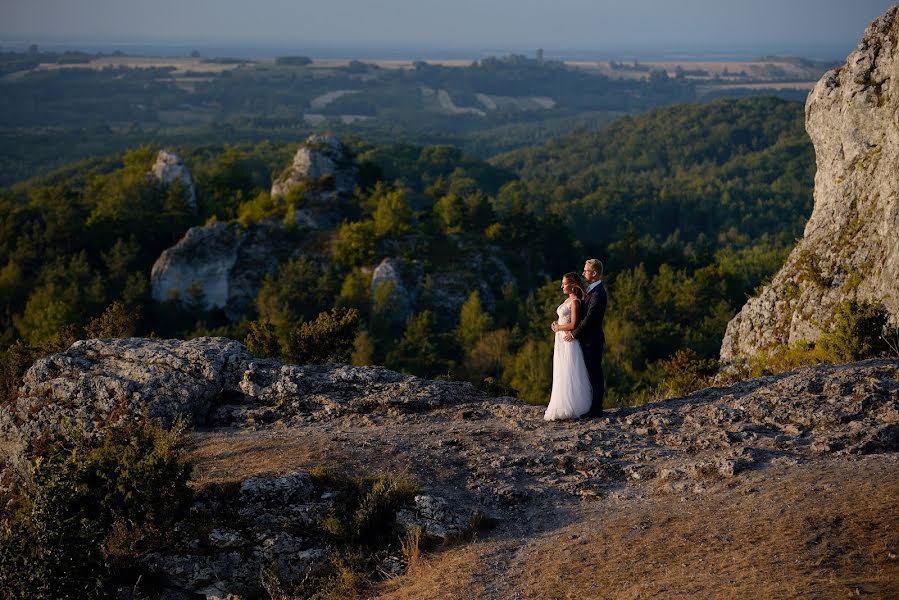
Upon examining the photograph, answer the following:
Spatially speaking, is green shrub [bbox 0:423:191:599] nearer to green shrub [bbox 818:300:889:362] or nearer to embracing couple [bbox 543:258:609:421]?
embracing couple [bbox 543:258:609:421]

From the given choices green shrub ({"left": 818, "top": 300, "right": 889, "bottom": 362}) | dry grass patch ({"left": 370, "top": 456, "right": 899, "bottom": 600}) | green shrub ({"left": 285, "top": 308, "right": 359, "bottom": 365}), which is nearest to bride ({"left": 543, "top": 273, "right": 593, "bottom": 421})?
dry grass patch ({"left": 370, "top": 456, "right": 899, "bottom": 600})

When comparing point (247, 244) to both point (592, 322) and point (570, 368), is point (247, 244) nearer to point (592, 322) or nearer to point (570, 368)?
point (570, 368)

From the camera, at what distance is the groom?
14133 mm

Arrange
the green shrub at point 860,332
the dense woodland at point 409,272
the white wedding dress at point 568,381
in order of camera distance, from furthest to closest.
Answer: the dense woodland at point 409,272 < the green shrub at point 860,332 < the white wedding dress at point 568,381

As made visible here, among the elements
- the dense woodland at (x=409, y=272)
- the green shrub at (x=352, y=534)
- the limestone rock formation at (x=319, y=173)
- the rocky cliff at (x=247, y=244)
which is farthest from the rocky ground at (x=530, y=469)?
the limestone rock formation at (x=319, y=173)

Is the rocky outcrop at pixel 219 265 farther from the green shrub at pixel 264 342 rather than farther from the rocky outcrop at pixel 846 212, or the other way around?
the rocky outcrop at pixel 846 212

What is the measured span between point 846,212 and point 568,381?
1226 centimetres

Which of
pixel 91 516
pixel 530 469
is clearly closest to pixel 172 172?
pixel 91 516

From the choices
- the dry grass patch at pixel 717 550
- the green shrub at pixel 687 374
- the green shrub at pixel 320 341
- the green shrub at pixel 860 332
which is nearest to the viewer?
the dry grass patch at pixel 717 550

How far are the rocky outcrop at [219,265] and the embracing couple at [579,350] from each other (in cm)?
4903

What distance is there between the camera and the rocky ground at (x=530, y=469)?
391 inches

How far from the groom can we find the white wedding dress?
0.09 metres

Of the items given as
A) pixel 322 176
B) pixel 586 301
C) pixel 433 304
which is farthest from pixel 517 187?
pixel 586 301

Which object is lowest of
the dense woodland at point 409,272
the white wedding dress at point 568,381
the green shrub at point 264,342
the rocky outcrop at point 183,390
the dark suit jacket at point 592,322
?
the dense woodland at point 409,272
